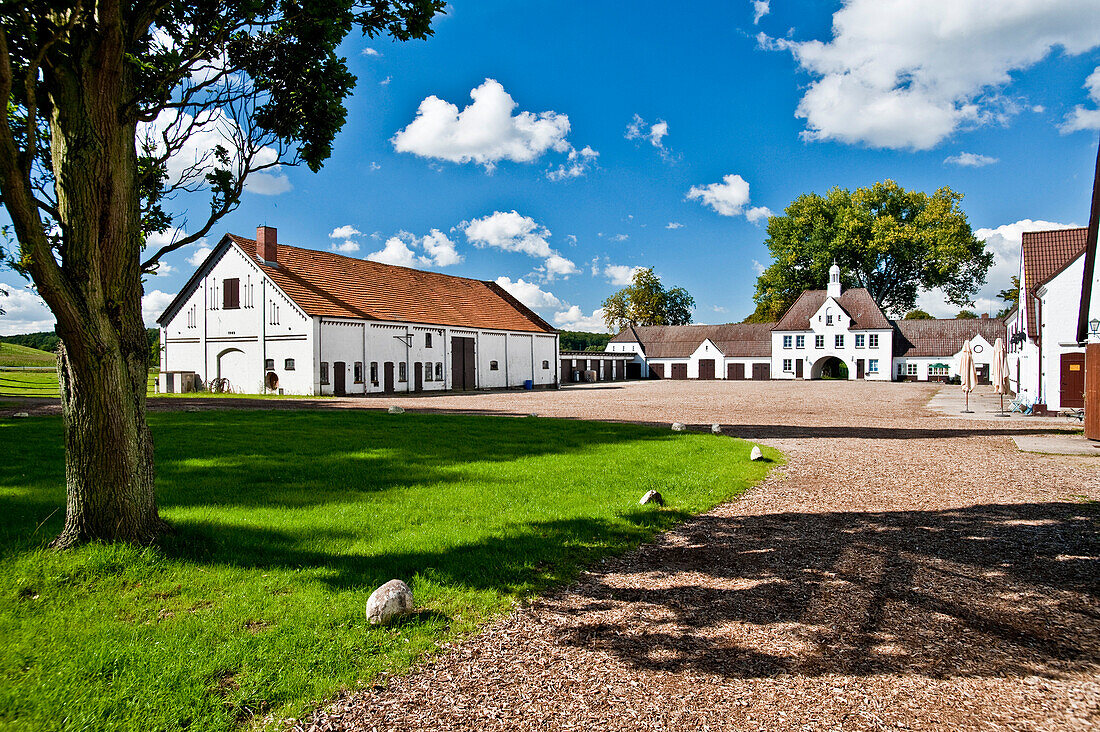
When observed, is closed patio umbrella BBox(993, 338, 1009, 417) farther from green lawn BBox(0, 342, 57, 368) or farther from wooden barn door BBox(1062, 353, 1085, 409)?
green lawn BBox(0, 342, 57, 368)

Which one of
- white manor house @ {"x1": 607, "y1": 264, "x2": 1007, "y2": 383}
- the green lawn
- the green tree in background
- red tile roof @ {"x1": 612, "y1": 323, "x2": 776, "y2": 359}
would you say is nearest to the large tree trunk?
the green tree in background

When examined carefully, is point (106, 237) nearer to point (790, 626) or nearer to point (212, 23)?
point (212, 23)

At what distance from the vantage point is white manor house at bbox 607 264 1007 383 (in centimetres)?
6725

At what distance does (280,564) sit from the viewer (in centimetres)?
553

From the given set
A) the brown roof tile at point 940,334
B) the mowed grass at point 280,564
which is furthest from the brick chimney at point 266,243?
the brown roof tile at point 940,334

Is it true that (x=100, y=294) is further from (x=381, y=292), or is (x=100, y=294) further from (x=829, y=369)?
(x=829, y=369)

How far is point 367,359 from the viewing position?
36.8 metres

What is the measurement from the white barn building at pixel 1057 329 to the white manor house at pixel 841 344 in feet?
130

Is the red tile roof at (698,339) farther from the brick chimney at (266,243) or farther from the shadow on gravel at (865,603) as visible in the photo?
the shadow on gravel at (865,603)

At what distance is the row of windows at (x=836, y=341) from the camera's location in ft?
224

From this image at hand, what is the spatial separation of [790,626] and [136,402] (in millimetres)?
5729

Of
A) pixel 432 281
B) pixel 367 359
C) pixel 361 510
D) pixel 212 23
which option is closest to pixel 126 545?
pixel 361 510

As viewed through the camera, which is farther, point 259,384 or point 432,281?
point 432,281

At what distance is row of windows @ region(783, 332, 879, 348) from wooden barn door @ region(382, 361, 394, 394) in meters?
50.2
